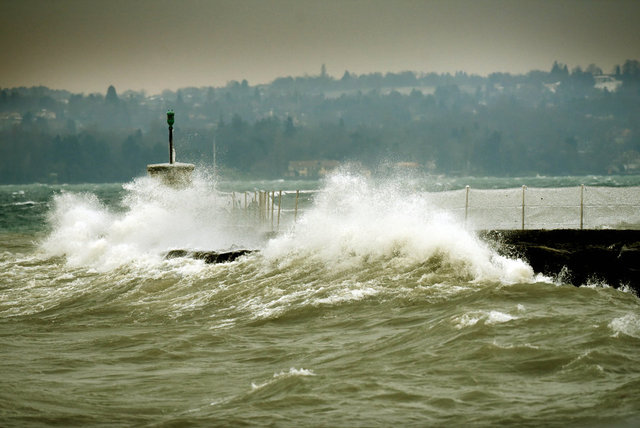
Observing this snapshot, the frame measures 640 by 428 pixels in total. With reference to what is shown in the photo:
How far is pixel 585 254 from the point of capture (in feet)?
50.8

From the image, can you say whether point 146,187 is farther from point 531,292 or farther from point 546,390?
point 546,390

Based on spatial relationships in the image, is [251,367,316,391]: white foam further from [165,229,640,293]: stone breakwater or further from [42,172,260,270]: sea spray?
[42,172,260,270]: sea spray

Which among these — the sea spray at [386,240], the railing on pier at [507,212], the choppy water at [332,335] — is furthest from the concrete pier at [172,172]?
the sea spray at [386,240]

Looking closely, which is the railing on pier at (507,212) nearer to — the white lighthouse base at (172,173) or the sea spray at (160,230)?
the sea spray at (160,230)

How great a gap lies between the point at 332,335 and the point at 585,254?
6.43 m

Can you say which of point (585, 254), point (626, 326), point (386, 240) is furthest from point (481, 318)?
point (386, 240)

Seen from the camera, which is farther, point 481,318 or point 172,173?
point 172,173

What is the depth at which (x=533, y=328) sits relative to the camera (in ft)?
34.8

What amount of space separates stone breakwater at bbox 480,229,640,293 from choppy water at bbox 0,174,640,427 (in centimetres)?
51

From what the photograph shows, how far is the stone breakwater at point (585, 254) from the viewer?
15.0m

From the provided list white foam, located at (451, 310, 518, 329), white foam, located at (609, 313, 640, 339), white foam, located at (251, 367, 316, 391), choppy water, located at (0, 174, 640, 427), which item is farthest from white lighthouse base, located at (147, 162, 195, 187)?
white foam, located at (609, 313, 640, 339)

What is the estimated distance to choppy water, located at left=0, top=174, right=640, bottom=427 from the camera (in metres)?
8.02

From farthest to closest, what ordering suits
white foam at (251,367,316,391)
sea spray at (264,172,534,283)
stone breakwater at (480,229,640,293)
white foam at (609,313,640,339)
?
sea spray at (264,172,534,283)
stone breakwater at (480,229,640,293)
white foam at (609,313,640,339)
white foam at (251,367,316,391)

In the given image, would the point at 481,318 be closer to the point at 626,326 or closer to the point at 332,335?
the point at 626,326
